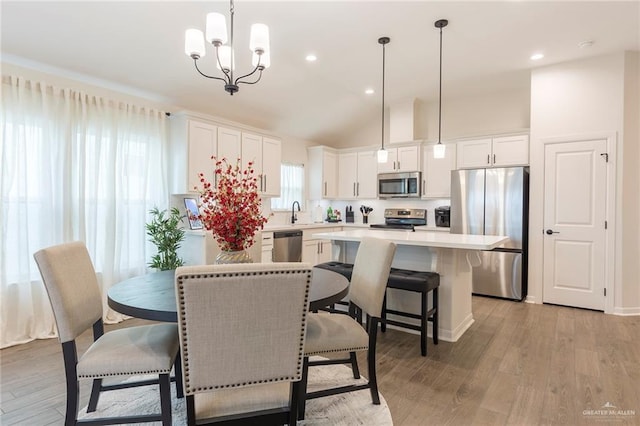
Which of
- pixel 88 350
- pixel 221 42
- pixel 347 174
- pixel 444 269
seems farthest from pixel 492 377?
pixel 347 174

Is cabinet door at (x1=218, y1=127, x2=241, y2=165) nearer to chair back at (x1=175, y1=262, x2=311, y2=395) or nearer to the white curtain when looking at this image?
the white curtain

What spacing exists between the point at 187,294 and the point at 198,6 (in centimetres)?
265

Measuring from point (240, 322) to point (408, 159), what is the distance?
4812 mm

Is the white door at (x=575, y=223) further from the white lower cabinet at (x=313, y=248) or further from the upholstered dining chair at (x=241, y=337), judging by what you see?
the upholstered dining chair at (x=241, y=337)

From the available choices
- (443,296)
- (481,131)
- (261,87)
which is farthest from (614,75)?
(261,87)

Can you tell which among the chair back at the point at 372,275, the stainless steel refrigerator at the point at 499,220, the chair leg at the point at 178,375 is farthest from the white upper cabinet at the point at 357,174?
the chair leg at the point at 178,375

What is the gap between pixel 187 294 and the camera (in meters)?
1.16

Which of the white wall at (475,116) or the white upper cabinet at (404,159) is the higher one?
the white wall at (475,116)

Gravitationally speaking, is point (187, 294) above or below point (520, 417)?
above

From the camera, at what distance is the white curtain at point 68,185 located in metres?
2.90

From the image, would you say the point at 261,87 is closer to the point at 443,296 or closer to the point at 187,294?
the point at 443,296

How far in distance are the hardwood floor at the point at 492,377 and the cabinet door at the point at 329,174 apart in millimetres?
3413

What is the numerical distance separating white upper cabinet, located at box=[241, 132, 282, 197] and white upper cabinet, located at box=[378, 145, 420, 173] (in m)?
1.89

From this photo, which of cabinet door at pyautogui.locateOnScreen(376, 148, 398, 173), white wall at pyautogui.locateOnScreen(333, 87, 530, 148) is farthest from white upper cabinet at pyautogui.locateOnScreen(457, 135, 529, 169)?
cabinet door at pyautogui.locateOnScreen(376, 148, 398, 173)
